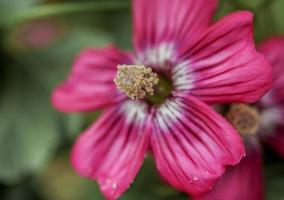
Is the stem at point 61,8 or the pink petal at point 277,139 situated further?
the stem at point 61,8

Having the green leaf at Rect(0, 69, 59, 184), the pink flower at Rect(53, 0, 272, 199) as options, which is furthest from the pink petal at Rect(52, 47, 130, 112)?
the green leaf at Rect(0, 69, 59, 184)

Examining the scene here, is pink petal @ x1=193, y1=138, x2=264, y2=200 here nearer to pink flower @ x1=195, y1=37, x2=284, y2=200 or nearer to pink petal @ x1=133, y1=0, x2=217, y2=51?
pink flower @ x1=195, y1=37, x2=284, y2=200

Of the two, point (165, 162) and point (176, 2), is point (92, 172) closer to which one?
point (165, 162)

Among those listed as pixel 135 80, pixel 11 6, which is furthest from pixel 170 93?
pixel 11 6

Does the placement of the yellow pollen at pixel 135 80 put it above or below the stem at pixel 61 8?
above

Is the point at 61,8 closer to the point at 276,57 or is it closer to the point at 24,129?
the point at 24,129

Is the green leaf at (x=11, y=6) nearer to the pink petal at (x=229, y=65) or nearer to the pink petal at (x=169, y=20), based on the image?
the pink petal at (x=169, y=20)

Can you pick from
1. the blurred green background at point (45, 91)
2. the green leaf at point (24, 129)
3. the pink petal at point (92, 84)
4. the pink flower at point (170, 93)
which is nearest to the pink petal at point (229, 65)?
the pink flower at point (170, 93)

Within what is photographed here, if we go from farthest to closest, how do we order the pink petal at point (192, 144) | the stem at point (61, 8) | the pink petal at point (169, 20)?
the stem at point (61, 8) → the pink petal at point (169, 20) → the pink petal at point (192, 144)
